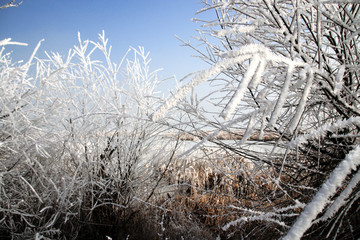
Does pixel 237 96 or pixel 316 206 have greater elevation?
pixel 237 96

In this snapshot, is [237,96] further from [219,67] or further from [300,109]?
[300,109]

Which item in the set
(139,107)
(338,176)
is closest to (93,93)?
(139,107)

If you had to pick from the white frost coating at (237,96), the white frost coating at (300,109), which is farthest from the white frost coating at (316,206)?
the white frost coating at (237,96)

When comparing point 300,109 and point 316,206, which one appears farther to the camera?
point 300,109

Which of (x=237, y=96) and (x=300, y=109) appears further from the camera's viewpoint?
(x=300, y=109)

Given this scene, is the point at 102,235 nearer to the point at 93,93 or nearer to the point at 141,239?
the point at 141,239

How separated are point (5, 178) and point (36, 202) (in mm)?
315

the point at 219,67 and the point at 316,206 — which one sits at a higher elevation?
the point at 219,67

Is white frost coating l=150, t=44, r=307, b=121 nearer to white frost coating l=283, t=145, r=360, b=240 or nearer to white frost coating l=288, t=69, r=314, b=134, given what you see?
white frost coating l=288, t=69, r=314, b=134

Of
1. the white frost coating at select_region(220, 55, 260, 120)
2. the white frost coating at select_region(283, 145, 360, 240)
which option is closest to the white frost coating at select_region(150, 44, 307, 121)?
the white frost coating at select_region(220, 55, 260, 120)

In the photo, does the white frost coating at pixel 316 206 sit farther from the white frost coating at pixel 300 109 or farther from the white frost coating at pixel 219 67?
the white frost coating at pixel 219 67

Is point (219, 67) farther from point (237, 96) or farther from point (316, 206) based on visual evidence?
point (316, 206)

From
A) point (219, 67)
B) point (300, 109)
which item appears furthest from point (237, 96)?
point (300, 109)

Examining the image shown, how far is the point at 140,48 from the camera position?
272 cm
